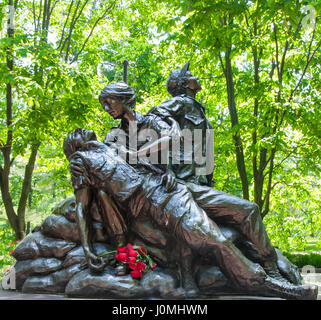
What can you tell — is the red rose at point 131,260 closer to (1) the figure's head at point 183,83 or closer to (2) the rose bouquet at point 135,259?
(2) the rose bouquet at point 135,259

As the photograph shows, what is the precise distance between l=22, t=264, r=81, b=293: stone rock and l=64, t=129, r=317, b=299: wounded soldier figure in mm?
296

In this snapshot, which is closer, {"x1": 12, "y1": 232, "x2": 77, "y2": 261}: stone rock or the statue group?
the statue group

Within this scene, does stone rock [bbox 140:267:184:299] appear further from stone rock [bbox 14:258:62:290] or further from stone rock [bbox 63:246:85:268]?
stone rock [bbox 14:258:62:290]

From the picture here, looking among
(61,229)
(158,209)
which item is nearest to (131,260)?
(158,209)

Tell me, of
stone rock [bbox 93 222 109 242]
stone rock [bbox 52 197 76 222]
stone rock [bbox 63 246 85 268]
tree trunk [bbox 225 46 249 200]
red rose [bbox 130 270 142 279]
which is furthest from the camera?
tree trunk [bbox 225 46 249 200]

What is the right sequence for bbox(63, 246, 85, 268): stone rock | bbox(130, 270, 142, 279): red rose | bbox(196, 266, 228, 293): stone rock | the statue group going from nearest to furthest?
bbox(130, 270, 142, 279): red rose, the statue group, bbox(196, 266, 228, 293): stone rock, bbox(63, 246, 85, 268): stone rock

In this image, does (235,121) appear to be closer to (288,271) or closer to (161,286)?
(288,271)

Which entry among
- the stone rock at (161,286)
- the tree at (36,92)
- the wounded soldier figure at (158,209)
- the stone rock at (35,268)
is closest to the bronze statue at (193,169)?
the wounded soldier figure at (158,209)

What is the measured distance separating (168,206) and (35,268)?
1576 mm

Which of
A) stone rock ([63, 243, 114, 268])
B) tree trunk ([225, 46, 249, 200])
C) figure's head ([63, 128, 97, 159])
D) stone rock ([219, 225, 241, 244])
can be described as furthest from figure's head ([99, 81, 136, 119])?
tree trunk ([225, 46, 249, 200])

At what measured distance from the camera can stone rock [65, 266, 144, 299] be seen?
3.74 meters

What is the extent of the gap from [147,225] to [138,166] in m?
0.74
